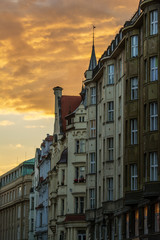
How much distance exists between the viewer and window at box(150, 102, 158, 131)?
172ft

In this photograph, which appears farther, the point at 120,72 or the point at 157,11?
the point at 120,72

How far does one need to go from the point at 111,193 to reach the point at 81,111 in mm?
22486

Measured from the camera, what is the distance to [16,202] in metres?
156

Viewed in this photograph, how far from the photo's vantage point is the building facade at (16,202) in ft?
495

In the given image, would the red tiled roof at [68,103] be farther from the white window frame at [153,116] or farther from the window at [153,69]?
the white window frame at [153,116]

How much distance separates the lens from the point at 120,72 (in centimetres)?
6419

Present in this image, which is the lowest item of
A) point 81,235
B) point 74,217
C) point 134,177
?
point 81,235

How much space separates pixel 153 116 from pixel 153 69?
3688mm

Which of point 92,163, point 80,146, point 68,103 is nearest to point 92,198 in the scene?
point 92,163

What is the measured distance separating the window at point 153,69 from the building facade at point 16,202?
97.1 metres

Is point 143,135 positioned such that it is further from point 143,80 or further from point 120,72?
point 120,72

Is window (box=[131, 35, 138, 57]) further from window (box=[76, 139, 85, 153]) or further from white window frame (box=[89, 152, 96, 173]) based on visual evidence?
window (box=[76, 139, 85, 153])

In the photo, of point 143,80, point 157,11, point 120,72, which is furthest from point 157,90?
point 120,72

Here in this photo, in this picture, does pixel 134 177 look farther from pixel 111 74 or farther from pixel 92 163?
pixel 92 163
